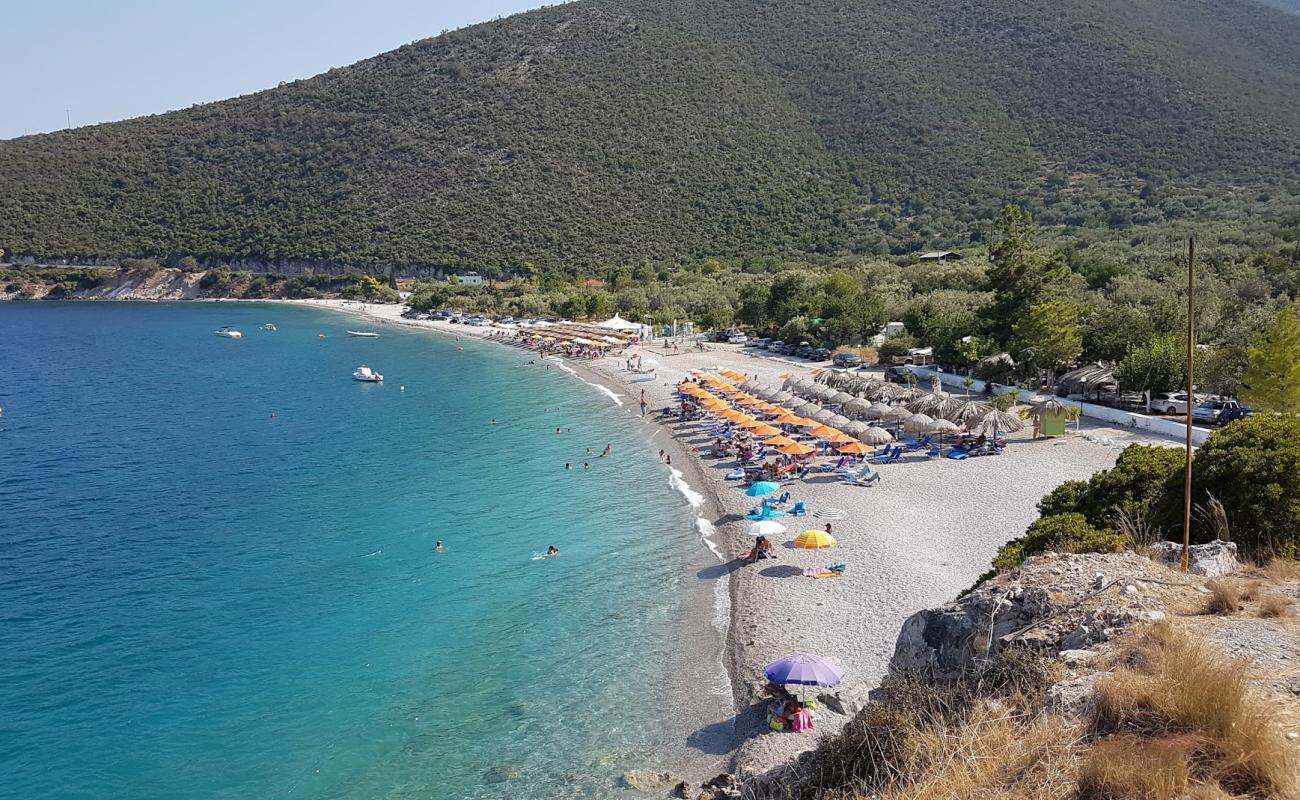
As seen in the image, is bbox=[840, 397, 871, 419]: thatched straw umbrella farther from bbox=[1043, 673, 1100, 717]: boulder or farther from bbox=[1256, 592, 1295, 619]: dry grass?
bbox=[1043, 673, 1100, 717]: boulder

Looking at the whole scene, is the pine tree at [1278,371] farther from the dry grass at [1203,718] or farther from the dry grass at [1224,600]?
the dry grass at [1203,718]

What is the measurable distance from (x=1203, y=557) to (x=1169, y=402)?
2246 centimetres

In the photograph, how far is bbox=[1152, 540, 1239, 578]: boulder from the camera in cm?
941

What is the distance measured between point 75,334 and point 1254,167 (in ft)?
373

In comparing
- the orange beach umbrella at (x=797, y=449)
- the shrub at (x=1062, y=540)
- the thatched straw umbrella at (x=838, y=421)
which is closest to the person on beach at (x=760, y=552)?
the orange beach umbrella at (x=797, y=449)

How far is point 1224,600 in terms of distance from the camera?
25.5ft

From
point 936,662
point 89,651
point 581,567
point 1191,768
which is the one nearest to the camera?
point 1191,768

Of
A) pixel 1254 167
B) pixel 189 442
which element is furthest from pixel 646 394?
pixel 1254 167

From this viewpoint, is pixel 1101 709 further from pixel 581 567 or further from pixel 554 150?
pixel 554 150

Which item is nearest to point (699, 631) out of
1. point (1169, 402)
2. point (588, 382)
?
point (1169, 402)

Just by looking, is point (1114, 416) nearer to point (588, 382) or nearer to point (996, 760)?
point (996, 760)

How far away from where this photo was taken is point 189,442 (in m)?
36.6

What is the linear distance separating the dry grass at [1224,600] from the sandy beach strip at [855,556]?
20.9 ft

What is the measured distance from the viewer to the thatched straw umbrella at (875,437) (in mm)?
27750
